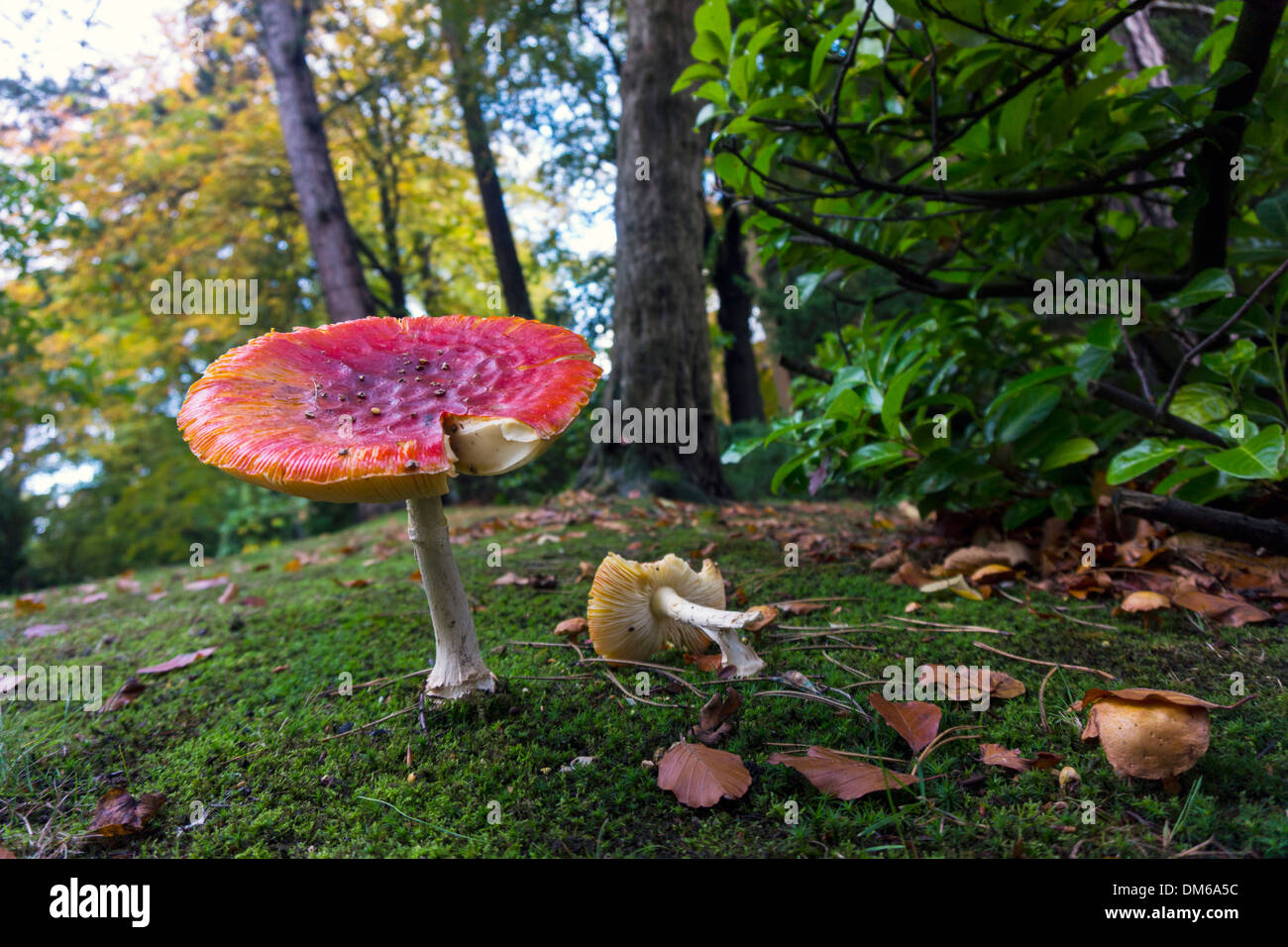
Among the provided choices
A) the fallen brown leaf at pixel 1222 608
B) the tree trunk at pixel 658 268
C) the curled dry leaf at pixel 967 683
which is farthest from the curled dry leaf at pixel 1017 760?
the tree trunk at pixel 658 268

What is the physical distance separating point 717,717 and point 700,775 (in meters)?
0.28

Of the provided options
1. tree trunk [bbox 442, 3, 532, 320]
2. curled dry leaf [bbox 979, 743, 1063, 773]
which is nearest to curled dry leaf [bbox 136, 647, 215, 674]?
curled dry leaf [bbox 979, 743, 1063, 773]

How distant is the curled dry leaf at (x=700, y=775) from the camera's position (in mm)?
1502

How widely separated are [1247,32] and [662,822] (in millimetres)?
3063

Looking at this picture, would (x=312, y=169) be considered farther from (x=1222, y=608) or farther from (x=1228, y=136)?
(x=1222, y=608)

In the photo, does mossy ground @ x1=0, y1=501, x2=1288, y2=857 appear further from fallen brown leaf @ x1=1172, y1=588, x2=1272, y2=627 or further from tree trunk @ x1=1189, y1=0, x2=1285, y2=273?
tree trunk @ x1=1189, y1=0, x2=1285, y2=273

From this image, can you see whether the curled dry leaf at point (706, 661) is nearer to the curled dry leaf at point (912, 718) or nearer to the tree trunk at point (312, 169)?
the curled dry leaf at point (912, 718)

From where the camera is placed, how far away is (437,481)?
162cm

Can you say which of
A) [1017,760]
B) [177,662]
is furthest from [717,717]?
[177,662]

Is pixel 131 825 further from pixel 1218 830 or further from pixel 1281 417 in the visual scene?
pixel 1281 417

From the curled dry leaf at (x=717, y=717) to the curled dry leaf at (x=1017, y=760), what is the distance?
0.62 meters

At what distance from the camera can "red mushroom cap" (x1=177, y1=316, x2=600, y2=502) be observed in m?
1.51

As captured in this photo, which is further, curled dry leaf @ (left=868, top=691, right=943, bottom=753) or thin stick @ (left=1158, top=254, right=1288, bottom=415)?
thin stick @ (left=1158, top=254, right=1288, bottom=415)

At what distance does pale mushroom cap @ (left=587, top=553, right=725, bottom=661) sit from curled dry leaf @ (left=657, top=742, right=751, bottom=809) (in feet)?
1.84
